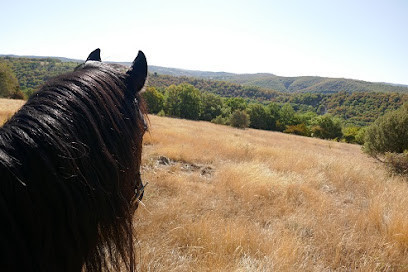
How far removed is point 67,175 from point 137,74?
2.19ft

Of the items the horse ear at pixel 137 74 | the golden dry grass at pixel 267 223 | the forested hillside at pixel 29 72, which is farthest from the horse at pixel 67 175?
the forested hillside at pixel 29 72

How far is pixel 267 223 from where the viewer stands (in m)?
3.00

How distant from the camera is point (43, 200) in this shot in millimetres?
720

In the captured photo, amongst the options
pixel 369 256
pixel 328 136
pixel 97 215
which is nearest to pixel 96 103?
pixel 97 215

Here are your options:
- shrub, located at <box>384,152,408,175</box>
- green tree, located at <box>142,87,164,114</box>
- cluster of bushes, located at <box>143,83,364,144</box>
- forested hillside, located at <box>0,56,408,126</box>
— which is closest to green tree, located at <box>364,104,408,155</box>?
shrub, located at <box>384,152,408,175</box>

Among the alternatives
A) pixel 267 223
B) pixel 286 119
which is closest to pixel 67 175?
pixel 267 223

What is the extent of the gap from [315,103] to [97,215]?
119597mm

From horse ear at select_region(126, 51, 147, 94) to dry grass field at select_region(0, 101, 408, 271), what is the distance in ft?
3.39

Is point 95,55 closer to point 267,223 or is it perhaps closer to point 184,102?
point 267,223

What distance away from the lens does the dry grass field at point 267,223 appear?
2.13m

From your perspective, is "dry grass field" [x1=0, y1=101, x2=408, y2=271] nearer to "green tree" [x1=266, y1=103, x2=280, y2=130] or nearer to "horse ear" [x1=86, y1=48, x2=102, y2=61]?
"horse ear" [x1=86, y1=48, x2=102, y2=61]

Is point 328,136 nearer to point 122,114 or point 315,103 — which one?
point 122,114

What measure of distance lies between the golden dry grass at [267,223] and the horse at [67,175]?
122 cm

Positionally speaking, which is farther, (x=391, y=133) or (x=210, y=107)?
(x=210, y=107)
